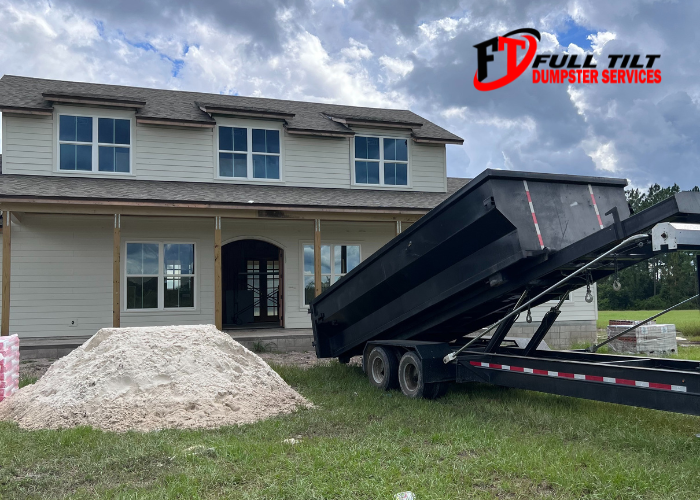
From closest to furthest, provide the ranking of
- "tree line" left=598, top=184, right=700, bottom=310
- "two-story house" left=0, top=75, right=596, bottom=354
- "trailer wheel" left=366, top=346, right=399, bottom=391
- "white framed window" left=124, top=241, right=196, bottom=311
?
"trailer wheel" left=366, top=346, right=399, bottom=391, "two-story house" left=0, top=75, right=596, bottom=354, "white framed window" left=124, top=241, right=196, bottom=311, "tree line" left=598, top=184, right=700, bottom=310

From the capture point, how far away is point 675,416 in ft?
21.8

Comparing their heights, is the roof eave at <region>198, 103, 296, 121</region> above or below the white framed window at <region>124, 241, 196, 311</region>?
above

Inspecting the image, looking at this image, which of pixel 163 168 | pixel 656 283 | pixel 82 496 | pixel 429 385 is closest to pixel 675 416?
pixel 429 385

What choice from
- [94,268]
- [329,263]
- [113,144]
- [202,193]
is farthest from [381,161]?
[94,268]

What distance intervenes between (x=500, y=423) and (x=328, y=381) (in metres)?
3.72

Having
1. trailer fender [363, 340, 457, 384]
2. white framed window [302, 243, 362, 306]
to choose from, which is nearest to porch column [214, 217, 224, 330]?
white framed window [302, 243, 362, 306]

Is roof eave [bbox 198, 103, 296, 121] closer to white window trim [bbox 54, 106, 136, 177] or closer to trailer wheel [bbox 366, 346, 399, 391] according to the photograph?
white window trim [bbox 54, 106, 136, 177]

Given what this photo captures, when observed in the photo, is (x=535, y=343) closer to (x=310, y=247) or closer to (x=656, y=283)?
(x=310, y=247)

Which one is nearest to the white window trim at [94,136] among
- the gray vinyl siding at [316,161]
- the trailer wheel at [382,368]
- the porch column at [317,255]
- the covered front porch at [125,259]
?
the covered front porch at [125,259]

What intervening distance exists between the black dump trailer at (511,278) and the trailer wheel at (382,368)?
0.02 m

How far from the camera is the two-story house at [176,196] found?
14.2 metres

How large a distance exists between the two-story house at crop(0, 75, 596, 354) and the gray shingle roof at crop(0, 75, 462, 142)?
77 millimetres

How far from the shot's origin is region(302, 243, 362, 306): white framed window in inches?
673

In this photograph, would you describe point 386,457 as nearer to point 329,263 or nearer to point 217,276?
point 217,276
